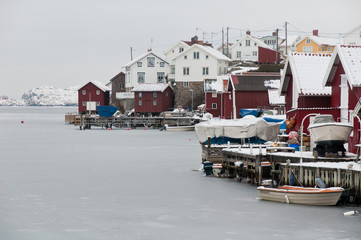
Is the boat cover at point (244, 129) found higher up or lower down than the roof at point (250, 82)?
lower down

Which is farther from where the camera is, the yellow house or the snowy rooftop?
the yellow house

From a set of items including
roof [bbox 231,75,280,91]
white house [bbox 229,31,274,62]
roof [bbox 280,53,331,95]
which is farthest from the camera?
white house [bbox 229,31,274,62]

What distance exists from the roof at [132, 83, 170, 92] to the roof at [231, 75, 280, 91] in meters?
30.9

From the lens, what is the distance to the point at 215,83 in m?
94.8

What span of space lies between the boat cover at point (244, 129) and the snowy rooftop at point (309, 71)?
Answer: 3.12m

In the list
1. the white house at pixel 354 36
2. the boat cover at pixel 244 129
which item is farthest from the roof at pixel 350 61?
the white house at pixel 354 36

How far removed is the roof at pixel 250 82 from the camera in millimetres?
75688

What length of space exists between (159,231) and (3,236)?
5093 mm

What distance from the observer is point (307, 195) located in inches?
910

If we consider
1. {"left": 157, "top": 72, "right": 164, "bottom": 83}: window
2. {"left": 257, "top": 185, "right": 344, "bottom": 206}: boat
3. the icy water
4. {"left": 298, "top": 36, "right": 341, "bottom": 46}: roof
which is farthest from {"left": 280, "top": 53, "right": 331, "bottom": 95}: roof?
{"left": 298, "top": 36, "right": 341, "bottom": 46}: roof

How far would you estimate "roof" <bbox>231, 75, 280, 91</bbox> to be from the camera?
2980 inches

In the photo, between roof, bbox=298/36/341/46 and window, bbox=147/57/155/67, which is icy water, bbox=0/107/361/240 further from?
roof, bbox=298/36/341/46

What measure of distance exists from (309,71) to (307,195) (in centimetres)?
1549

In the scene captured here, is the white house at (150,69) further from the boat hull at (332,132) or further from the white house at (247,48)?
the boat hull at (332,132)
